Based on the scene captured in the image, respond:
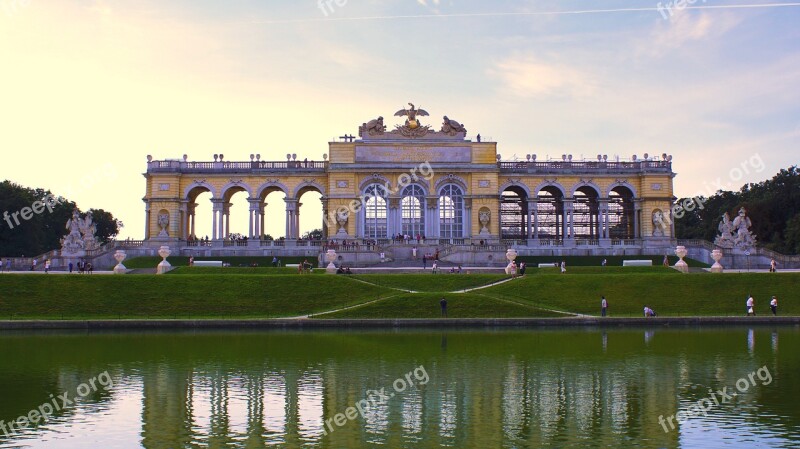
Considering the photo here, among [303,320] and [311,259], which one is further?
[311,259]

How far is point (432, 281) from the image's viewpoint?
46719 mm

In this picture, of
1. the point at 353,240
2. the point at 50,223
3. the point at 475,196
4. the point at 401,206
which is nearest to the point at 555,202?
the point at 475,196

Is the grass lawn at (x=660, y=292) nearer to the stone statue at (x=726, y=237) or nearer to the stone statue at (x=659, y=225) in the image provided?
Result: the stone statue at (x=726, y=237)

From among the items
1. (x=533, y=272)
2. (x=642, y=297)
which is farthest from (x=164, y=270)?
(x=642, y=297)

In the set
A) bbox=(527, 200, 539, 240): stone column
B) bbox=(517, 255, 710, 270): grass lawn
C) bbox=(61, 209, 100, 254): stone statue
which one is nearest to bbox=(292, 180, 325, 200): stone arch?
bbox=(61, 209, 100, 254): stone statue

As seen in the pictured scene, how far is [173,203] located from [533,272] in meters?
32.6

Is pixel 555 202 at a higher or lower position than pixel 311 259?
higher

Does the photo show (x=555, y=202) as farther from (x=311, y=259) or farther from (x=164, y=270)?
(x=164, y=270)

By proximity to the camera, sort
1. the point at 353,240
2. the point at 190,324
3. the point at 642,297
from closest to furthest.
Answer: the point at 190,324
the point at 642,297
the point at 353,240

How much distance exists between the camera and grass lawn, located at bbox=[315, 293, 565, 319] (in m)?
37.9

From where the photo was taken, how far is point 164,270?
52.7m

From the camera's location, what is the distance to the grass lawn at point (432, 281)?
151 feet

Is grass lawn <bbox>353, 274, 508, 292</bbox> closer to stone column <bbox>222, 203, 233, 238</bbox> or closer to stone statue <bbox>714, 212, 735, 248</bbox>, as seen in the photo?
stone statue <bbox>714, 212, 735, 248</bbox>

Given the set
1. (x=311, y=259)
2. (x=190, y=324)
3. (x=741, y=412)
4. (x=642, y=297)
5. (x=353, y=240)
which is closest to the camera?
(x=741, y=412)
